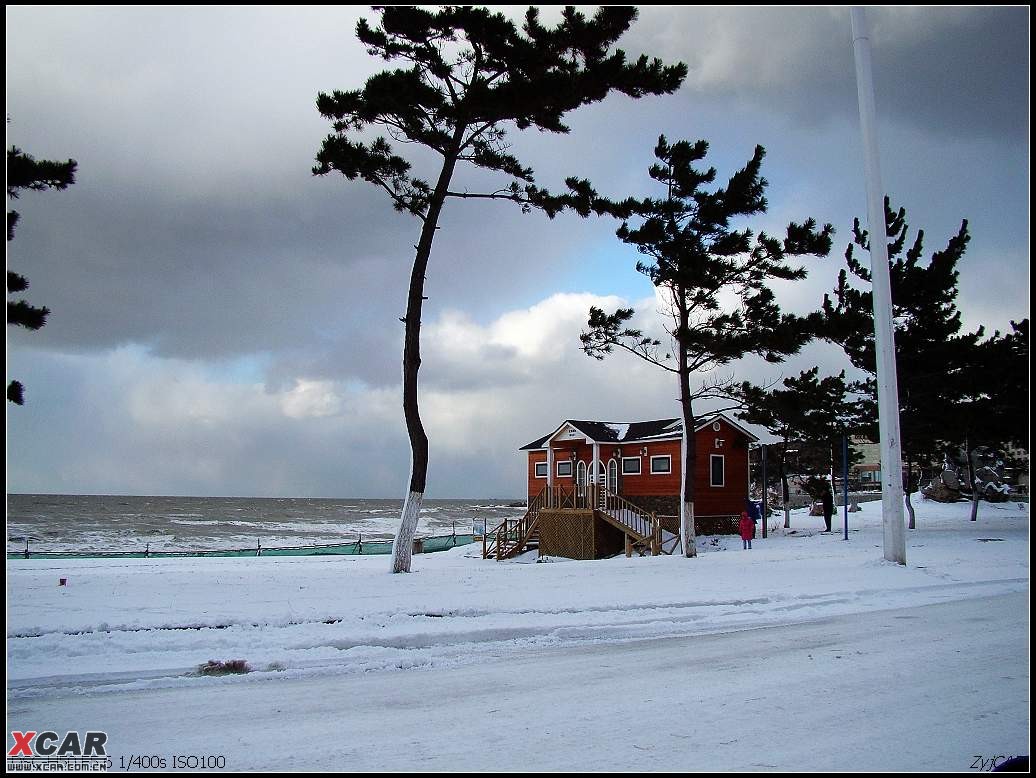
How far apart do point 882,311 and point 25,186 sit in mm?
17784

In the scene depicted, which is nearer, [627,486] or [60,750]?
[60,750]

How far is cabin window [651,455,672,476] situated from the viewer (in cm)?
3619

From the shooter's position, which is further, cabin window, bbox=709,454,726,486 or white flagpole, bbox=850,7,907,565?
cabin window, bbox=709,454,726,486

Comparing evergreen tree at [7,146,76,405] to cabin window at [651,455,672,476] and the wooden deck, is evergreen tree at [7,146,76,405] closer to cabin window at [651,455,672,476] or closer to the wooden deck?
the wooden deck

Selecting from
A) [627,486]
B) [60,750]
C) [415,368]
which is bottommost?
[60,750]

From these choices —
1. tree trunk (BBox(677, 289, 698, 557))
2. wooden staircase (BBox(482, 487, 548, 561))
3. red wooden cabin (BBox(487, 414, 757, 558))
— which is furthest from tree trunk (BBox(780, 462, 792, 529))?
tree trunk (BBox(677, 289, 698, 557))

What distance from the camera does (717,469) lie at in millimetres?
37000

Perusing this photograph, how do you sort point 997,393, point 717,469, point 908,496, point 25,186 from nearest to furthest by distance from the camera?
1. point 25,186
2. point 997,393
3. point 908,496
4. point 717,469

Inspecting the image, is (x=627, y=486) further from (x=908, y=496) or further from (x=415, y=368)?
(x=415, y=368)

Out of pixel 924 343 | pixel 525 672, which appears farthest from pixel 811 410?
pixel 525 672

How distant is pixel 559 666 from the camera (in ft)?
23.8

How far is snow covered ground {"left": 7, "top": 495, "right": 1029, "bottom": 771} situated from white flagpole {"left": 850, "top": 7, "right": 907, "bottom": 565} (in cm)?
300

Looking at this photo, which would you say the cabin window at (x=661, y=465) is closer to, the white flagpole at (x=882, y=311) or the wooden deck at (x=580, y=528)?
the wooden deck at (x=580, y=528)

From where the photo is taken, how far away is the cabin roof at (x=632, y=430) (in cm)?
3653
